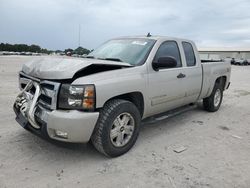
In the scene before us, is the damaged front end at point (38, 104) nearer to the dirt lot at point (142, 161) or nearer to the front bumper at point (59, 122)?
the front bumper at point (59, 122)

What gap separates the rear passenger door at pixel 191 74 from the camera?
5059 mm

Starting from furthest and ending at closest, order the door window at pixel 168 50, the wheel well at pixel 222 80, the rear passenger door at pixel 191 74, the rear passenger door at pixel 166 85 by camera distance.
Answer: the wheel well at pixel 222 80 < the rear passenger door at pixel 191 74 < the door window at pixel 168 50 < the rear passenger door at pixel 166 85

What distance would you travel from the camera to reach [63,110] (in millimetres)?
3188

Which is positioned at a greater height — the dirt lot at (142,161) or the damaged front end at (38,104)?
the damaged front end at (38,104)

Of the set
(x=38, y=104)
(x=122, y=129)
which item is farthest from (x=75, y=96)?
(x=122, y=129)

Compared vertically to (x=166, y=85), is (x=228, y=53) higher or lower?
higher

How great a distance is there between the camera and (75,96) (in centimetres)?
315

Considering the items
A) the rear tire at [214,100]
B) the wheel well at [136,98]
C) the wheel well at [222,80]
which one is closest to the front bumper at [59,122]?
the wheel well at [136,98]

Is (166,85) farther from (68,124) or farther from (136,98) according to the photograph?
(68,124)

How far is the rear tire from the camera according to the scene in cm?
648

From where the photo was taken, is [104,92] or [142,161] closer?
[104,92]

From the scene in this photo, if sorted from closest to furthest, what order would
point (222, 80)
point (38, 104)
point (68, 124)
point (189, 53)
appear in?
point (68, 124) → point (38, 104) → point (189, 53) → point (222, 80)

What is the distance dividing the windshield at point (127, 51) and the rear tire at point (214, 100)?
282 cm

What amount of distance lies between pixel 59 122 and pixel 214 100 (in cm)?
473
